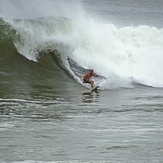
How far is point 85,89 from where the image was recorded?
666 inches

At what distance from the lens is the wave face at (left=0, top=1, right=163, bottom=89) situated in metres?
19.4

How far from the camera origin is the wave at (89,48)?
19.5m

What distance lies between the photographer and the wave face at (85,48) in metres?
19.4

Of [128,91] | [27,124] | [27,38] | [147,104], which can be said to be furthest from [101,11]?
[27,124]

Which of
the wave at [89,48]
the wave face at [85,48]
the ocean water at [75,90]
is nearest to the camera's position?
the ocean water at [75,90]

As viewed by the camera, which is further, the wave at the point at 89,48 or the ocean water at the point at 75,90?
the wave at the point at 89,48

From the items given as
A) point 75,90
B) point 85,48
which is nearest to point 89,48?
point 85,48

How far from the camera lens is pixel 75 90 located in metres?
16.5

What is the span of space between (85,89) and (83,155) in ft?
29.4

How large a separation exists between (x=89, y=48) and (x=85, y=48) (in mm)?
203

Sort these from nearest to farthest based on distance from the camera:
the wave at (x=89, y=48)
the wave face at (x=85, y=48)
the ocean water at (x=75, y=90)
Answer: the ocean water at (x=75, y=90)
the wave face at (x=85, y=48)
the wave at (x=89, y=48)

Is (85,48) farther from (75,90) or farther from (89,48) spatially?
(75,90)

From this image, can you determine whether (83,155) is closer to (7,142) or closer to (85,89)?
(7,142)

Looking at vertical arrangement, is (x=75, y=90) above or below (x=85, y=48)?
below
